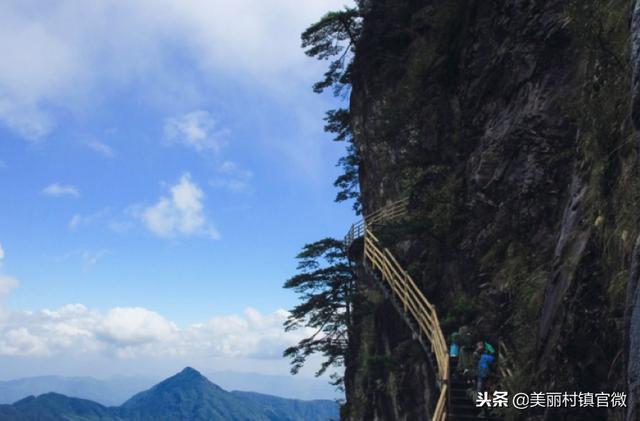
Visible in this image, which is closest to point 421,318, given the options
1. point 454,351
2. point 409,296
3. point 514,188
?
point 409,296

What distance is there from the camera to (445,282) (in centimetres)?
1728

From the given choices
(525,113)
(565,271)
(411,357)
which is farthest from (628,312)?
(411,357)

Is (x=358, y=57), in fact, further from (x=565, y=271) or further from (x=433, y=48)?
(x=565, y=271)

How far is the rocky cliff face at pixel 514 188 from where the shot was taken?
648cm

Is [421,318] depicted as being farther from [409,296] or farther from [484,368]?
[484,368]

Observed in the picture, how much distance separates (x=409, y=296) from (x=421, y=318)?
121 cm

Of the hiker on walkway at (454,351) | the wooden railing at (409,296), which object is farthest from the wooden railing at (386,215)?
the hiker on walkway at (454,351)

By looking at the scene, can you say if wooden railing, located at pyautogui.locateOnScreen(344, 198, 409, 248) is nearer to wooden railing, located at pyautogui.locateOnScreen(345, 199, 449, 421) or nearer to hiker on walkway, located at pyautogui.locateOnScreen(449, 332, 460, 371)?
wooden railing, located at pyautogui.locateOnScreen(345, 199, 449, 421)

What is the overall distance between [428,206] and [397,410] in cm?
861

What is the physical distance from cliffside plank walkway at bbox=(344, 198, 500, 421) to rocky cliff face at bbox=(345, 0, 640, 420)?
767 mm

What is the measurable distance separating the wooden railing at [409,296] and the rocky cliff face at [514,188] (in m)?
0.64

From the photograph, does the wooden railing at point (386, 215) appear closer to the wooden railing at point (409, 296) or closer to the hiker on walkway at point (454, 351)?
the wooden railing at point (409, 296)

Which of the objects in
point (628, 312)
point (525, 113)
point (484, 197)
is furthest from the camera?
point (484, 197)

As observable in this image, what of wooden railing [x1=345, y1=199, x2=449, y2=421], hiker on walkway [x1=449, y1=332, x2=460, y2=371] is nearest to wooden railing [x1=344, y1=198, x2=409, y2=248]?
wooden railing [x1=345, y1=199, x2=449, y2=421]
